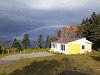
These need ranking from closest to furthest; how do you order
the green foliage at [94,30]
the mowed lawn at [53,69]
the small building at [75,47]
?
the mowed lawn at [53,69] → the small building at [75,47] → the green foliage at [94,30]

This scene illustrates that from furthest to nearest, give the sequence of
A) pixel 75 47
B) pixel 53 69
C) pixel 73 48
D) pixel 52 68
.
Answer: pixel 75 47 → pixel 73 48 → pixel 52 68 → pixel 53 69

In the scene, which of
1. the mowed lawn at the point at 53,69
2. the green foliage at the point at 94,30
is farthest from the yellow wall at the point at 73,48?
the mowed lawn at the point at 53,69

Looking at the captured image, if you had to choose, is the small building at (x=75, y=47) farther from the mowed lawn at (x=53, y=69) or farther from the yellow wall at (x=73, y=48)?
the mowed lawn at (x=53, y=69)

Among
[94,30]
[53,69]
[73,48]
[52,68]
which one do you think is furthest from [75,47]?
[53,69]

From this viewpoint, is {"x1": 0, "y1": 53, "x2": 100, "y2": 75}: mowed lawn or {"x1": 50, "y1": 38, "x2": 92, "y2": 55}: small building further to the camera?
{"x1": 50, "y1": 38, "x2": 92, "y2": 55}: small building

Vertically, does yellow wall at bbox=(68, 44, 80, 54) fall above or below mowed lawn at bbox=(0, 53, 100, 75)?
above

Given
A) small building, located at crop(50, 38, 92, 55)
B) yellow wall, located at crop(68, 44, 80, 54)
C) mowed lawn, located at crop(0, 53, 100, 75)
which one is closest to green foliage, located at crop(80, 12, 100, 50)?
small building, located at crop(50, 38, 92, 55)

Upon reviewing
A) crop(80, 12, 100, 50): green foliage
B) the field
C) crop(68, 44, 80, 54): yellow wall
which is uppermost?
crop(80, 12, 100, 50): green foliage

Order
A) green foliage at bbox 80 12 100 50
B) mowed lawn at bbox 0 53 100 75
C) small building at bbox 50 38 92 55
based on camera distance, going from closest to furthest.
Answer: mowed lawn at bbox 0 53 100 75 → small building at bbox 50 38 92 55 → green foliage at bbox 80 12 100 50

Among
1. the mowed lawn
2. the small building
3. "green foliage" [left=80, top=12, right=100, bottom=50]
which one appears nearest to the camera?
the mowed lawn

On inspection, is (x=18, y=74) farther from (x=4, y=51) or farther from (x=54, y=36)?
(x=54, y=36)

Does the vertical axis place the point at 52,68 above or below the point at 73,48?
below

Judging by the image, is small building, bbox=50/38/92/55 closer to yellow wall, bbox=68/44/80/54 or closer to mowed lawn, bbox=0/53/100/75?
yellow wall, bbox=68/44/80/54

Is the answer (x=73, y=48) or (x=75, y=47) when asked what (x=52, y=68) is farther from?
(x=75, y=47)
